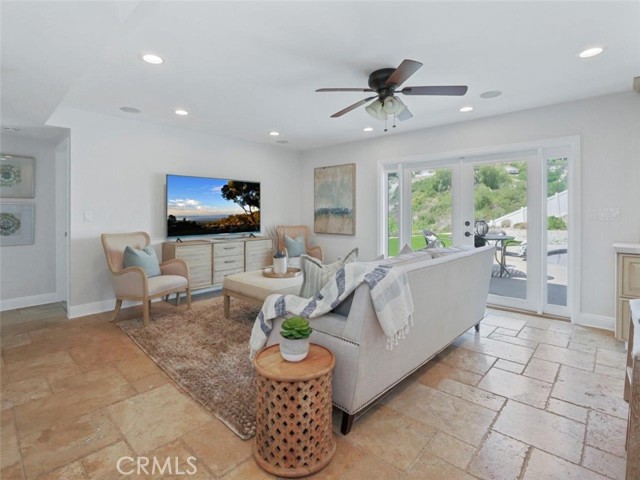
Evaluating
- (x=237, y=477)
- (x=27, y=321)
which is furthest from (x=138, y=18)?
(x=27, y=321)

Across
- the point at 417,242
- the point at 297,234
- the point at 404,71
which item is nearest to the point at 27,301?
the point at 297,234

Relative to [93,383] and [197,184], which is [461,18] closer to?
[93,383]

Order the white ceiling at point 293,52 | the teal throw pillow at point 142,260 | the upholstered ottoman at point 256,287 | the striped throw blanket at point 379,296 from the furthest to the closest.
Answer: the teal throw pillow at point 142,260 < the upholstered ottoman at point 256,287 < the white ceiling at point 293,52 < the striped throw blanket at point 379,296

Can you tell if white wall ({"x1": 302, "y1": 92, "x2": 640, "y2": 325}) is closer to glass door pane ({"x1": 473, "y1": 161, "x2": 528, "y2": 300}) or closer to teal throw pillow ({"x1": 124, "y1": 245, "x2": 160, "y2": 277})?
glass door pane ({"x1": 473, "y1": 161, "x2": 528, "y2": 300})

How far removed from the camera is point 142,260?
3.81 meters

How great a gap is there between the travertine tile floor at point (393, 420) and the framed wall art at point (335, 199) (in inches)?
125

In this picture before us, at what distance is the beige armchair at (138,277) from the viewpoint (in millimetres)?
3549

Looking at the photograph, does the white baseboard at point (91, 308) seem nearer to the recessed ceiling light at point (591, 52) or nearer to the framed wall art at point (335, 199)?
the framed wall art at point (335, 199)

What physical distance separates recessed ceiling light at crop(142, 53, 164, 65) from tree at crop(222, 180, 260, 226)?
254 centimetres

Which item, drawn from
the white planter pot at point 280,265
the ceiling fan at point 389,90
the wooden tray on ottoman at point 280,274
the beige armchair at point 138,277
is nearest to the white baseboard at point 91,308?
the beige armchair at point 138,277

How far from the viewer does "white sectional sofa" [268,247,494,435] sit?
1.76 m

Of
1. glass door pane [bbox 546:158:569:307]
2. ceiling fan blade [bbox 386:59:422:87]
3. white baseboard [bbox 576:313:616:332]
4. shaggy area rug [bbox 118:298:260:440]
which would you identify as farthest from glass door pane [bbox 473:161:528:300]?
shaggy area rug [bbox 118:298:260:440]

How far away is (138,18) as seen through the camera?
81.6 inches

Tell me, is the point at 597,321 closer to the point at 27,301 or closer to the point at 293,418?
the point at 293,418
